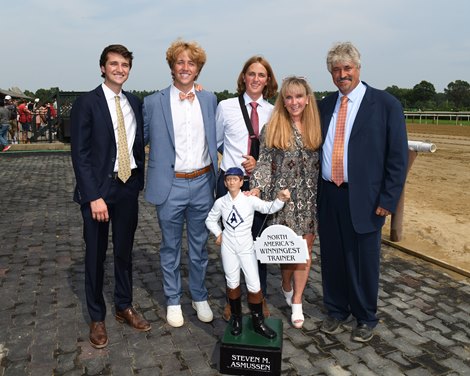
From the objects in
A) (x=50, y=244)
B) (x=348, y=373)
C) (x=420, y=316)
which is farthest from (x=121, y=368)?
(x=50, y=244)

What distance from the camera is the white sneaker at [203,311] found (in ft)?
12.4

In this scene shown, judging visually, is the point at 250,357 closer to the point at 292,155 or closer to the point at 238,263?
the point at 238,263

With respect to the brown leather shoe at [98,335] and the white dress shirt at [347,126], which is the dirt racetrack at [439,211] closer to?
the white dress shirt at [347,126]

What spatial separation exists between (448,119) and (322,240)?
135ft

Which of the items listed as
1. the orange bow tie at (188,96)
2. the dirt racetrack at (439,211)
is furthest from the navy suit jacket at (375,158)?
the dirt racetrack at (439,211)

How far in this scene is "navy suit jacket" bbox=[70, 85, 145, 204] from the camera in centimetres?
312

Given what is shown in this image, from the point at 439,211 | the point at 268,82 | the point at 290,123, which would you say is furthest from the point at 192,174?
the point at 439,211

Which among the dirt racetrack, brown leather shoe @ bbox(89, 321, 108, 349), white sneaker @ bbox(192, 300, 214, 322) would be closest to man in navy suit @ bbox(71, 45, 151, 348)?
brown leather shoe @ bbox(89, 321, 108, 349)

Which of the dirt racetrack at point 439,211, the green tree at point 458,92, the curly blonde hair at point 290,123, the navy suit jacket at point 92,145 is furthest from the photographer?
the green tree at point 458,92

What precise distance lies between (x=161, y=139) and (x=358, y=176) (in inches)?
63.1

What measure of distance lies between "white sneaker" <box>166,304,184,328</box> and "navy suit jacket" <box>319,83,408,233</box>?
1.69 metres

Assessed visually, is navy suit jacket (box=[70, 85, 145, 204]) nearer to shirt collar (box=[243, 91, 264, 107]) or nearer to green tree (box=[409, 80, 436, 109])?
shirt collar (box=[243, 91, 264, 107])

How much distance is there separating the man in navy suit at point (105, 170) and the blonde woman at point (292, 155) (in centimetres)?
103

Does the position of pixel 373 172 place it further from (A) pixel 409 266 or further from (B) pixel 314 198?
(A) pixel 409 266
